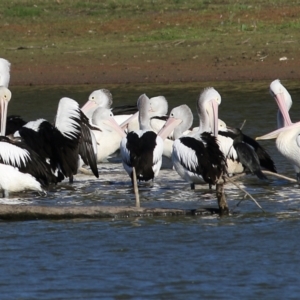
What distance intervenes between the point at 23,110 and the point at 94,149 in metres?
4.74

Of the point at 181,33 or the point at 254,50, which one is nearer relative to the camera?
the point at 254,50

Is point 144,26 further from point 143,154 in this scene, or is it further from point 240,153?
point 143,154

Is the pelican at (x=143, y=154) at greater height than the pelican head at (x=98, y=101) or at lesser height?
lesser

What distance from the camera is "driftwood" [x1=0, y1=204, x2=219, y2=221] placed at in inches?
279

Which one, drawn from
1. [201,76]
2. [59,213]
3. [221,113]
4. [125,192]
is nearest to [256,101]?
[221,113]

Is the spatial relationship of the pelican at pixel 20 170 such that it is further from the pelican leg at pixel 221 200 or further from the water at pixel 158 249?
the pelican leg at pixel 221 200

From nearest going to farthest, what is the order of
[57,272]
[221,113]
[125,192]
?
[57,272], [125,192], [221,113]

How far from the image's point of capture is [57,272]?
19.8ft

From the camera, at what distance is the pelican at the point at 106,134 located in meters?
10.3

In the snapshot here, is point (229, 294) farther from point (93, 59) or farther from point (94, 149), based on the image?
point (93, 59)

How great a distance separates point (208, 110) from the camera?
995cm

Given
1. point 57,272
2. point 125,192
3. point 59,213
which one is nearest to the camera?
point 57,272

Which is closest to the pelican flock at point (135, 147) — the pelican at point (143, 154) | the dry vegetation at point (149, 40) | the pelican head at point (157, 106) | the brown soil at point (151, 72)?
the pelican at point (143, 154)

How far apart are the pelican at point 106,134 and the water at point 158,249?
990 millimetres
